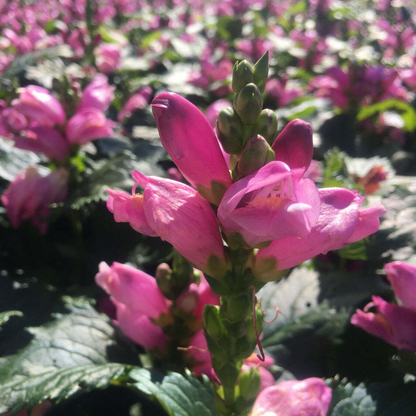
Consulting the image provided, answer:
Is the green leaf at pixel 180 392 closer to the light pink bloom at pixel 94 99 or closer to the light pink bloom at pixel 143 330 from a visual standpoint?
the light pink bloom at pixel 143 330

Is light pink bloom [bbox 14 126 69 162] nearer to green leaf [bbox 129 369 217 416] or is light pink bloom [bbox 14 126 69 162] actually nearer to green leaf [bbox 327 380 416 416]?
green leaf [bbox 129 369 217 416]

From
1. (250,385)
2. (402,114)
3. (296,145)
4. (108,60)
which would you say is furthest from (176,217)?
(108,60)

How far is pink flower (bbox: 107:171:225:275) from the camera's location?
1.81ft

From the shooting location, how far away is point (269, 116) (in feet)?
1.93

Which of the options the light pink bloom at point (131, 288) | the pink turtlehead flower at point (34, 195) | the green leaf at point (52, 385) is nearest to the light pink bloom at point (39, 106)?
the pink turtlehead flower at point (34, 195)

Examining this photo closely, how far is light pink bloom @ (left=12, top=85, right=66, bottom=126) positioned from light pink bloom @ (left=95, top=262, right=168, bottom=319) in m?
0.79

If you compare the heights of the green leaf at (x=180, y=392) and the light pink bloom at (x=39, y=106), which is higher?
the light pink bloom at (x=39, y=106)

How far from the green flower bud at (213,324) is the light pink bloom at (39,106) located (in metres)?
1.10

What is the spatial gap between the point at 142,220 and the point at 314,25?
612 centimetres

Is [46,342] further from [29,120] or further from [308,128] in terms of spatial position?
[29,120]

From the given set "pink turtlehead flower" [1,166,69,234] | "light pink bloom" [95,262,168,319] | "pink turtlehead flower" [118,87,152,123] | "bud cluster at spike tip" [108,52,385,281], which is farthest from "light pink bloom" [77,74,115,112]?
"bud cluster at spike tip" [108,52,385,281]

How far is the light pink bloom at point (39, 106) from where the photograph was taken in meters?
1.42

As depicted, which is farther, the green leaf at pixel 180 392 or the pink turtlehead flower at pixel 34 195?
the pink turtlehead flower at pixel 34 195

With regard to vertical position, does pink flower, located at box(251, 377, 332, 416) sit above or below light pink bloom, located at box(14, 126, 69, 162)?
below
